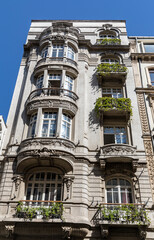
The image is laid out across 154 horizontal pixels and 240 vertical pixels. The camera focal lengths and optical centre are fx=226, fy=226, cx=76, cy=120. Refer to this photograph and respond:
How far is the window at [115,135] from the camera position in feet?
64.7

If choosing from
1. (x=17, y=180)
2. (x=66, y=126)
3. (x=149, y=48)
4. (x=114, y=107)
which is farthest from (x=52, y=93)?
(x=149, y=48)

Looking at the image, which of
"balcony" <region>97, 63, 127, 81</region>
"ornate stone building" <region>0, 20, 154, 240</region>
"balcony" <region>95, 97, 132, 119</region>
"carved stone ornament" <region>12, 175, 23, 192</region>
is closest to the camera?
"ornate stone building" <region>0, 20, 154, 240</region>

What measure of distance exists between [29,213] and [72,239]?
3180 millimetres

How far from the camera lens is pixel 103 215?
1484cm

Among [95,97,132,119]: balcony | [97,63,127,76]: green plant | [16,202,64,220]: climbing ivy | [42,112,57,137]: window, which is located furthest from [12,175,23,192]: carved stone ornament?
[97,63,127,76]: green plant

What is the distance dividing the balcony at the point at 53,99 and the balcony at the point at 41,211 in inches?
312

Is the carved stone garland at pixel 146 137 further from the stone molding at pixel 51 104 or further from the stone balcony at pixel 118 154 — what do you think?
the stone molding at pixel 51 104

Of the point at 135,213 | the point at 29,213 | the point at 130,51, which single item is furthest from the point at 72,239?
the point at 130,51

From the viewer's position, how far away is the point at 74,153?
1759cm

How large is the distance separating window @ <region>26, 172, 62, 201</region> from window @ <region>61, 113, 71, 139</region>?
326 centimetres

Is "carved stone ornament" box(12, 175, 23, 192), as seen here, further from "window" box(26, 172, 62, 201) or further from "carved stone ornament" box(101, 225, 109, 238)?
"carved stone ornament" box(101, 225, 109, 238)

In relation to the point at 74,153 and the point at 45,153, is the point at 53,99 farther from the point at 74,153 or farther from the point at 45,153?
the point at 45,153

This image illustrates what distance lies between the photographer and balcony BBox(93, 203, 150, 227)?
14383 mm

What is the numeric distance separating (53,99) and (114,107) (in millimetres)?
5589
